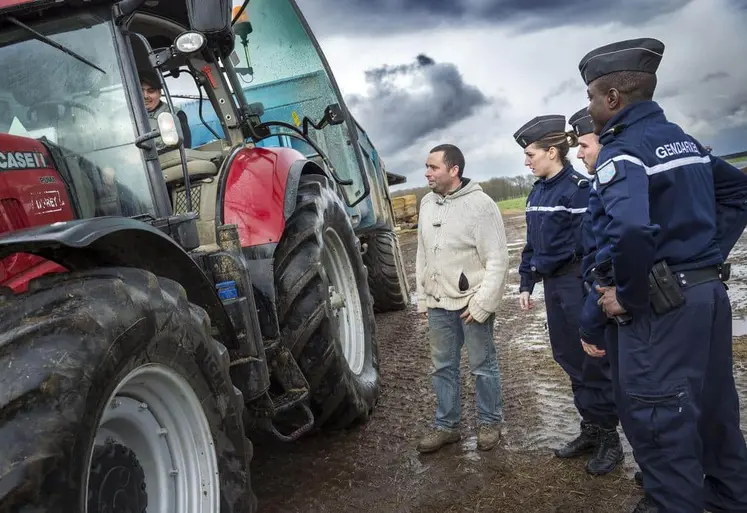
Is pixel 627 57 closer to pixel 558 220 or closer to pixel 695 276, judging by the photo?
pixel 695 276

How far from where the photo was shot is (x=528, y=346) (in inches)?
228

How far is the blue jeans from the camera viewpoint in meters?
3.85

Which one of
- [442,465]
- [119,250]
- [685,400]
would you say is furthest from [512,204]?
[119,250]

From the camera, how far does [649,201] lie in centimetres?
246

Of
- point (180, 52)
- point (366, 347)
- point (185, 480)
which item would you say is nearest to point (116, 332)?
point (185, 480)

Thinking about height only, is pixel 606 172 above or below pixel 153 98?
below

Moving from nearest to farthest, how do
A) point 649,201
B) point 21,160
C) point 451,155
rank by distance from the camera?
1. point 649,201
2. point 21,160
3. point 451,155

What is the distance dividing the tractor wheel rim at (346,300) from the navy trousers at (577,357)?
1380mm

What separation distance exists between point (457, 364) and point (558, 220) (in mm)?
1021

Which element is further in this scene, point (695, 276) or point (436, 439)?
point (436, 439)

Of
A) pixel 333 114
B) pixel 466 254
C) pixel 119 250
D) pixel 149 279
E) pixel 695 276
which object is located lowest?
pixel 695 276

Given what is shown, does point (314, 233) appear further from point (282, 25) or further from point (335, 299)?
point (282, 25)

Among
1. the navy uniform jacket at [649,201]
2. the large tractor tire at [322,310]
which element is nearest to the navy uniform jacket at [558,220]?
the navy uniform jacket at [649,201]

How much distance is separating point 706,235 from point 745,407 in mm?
1835
